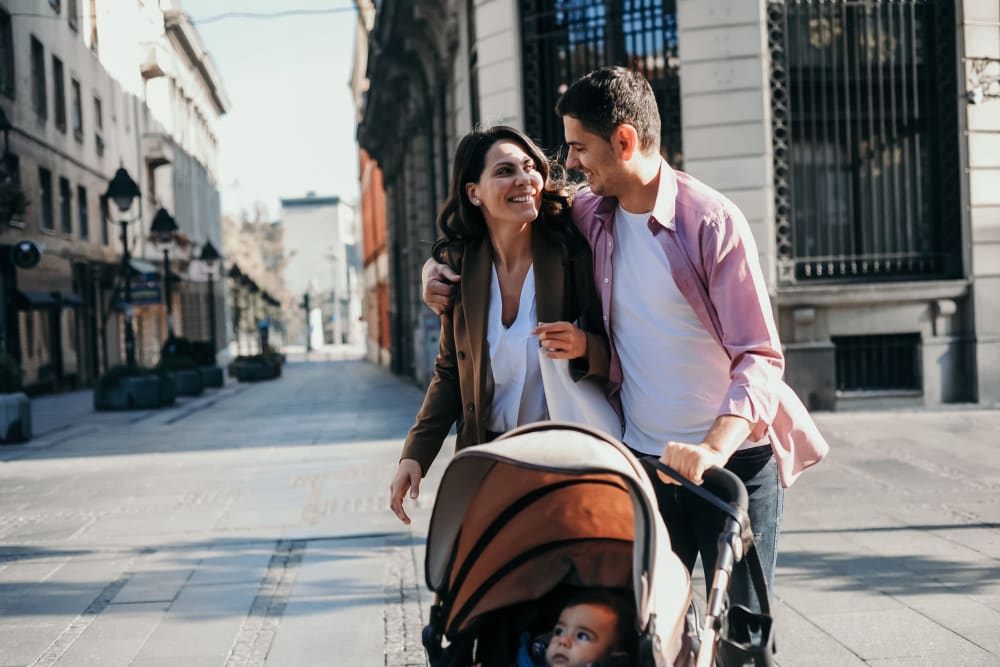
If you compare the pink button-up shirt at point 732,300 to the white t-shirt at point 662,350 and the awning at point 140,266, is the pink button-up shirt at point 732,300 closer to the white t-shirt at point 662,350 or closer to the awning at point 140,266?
the white t-shirt at point 662,350

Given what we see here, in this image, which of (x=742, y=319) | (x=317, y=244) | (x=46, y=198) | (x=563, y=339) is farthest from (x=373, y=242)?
(x=317, y=244)

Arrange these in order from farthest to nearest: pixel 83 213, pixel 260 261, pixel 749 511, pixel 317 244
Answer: pixel 317 244, pixel 260 261, pixel 83 213, pixel 749 511

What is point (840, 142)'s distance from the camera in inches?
588

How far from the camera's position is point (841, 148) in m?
15.0

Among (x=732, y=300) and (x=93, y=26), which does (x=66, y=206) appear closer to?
(x=93, y=26)

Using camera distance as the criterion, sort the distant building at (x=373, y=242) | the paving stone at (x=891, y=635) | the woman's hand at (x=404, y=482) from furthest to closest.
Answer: the distant building at (x=373, y=242)
the paving stone at (x=891, y=635)
the woman's hand at (x=404, y=482)

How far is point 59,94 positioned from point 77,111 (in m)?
2.05

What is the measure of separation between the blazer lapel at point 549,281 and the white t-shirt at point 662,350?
16 cm

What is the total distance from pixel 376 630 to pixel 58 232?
27.9 m

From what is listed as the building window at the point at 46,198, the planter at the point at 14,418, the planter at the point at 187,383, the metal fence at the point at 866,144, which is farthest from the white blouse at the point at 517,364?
the building window at the point at 46,198

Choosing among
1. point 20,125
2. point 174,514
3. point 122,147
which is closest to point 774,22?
point 174,514

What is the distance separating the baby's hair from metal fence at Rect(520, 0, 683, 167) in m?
12.8

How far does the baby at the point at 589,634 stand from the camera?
257 cm

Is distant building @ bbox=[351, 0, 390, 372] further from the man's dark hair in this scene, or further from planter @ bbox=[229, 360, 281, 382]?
the man's dark hair
